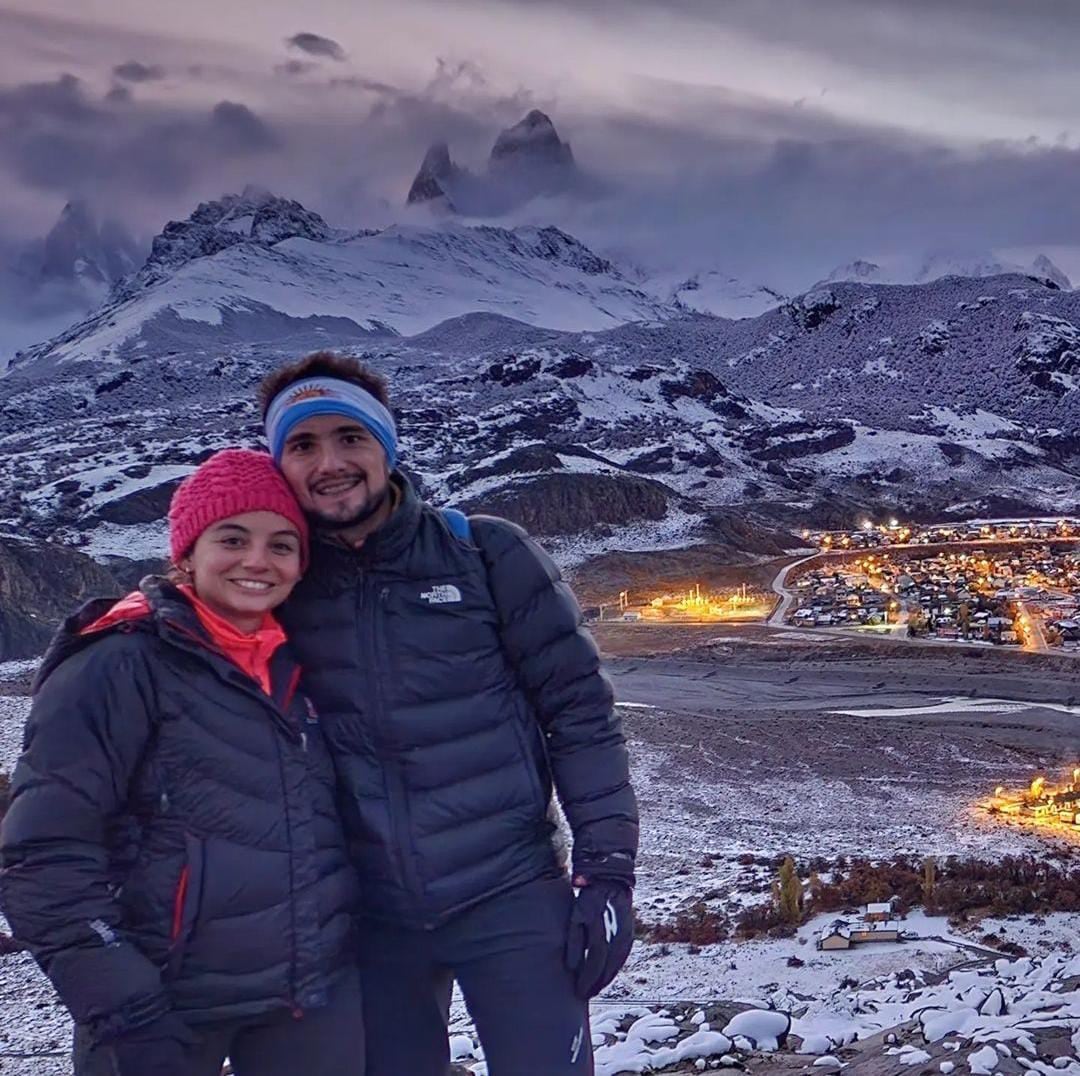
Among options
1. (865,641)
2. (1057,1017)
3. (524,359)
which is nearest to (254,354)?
(524,359)

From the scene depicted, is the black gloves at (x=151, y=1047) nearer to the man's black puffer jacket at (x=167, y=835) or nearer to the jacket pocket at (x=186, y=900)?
the man's black puffer jacket at (x=167, y=835)

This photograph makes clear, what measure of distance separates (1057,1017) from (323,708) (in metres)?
4.96

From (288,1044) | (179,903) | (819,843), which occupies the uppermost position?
(179,903)

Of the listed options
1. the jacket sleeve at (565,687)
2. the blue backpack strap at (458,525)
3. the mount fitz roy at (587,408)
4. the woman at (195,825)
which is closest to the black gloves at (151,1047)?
the woman at (195,825)

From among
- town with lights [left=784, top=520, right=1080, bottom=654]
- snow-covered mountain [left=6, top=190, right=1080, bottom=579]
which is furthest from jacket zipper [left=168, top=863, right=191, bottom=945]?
snow-covered mountain [left=6, top=190, right=1080, bottom=579]

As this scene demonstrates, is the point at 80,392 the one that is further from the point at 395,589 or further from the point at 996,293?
the point at 996,293

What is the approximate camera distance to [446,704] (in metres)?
2.79

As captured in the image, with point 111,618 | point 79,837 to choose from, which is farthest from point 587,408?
point 79,837

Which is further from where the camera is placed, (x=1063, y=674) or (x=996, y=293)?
(x=996, y=293)

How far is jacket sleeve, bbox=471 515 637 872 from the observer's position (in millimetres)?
2838

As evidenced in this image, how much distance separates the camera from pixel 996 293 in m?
182

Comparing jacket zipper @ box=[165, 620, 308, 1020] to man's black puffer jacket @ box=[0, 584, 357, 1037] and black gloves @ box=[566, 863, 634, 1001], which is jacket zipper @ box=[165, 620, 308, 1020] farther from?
black gloves @ box=[566, 863, 634, 1001]

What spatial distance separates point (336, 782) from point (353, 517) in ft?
2.46

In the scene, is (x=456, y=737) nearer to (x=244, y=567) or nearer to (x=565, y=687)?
(x=565, y=687)
